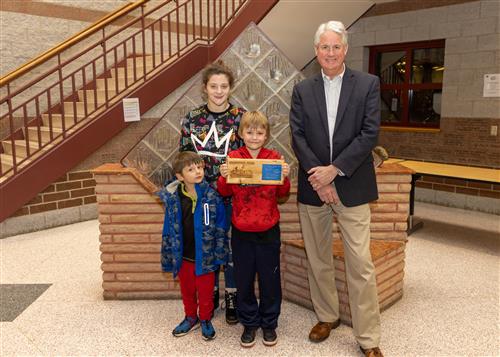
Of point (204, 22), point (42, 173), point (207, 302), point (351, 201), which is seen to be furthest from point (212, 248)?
point (204, 22)

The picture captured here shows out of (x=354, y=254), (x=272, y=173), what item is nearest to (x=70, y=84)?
(x=272, y=173)

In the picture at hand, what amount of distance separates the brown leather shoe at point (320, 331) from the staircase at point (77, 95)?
140 inches

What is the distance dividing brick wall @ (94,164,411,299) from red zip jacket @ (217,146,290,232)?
1.92 ft

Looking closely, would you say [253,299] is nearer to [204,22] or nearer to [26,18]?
[26,18]

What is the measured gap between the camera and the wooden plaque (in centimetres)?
205

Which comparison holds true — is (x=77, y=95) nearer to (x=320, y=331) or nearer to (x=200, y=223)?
(x=200, y=223)

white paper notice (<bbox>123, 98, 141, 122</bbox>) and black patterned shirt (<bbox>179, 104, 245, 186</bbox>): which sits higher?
white paper notice (<bbox>123, 98, 141, 122</bbox>)

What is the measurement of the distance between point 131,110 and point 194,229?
3.34m

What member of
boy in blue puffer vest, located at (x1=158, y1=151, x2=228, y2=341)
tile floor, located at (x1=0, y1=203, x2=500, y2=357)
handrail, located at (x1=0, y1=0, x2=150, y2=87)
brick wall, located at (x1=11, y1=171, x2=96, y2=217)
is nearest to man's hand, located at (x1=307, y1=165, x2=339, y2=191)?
boy in blue puffer vest, located at (x1=158, y1=151, x2=228, y2=341)

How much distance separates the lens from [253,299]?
7.72 ft

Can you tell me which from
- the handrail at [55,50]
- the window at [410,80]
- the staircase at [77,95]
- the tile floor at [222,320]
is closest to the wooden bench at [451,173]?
the tile floor at [222,320]

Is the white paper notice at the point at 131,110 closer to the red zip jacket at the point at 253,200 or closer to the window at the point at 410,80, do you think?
the red zip jacket at the point at 253,200

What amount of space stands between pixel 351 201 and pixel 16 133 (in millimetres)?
4922

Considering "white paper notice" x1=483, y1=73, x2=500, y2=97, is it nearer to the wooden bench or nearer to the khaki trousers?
the wooden bench
